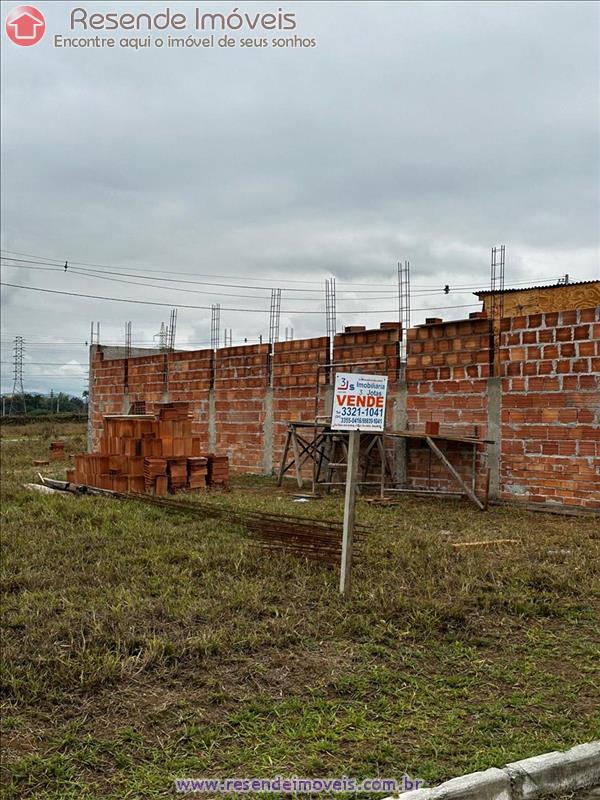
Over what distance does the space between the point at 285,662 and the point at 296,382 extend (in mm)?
9164

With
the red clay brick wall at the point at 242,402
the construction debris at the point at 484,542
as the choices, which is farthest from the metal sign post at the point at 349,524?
the red clay brick wall at the point at 242,402

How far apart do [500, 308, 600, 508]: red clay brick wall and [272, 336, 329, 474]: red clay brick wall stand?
3.84 meters

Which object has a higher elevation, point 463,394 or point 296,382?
point 296,382

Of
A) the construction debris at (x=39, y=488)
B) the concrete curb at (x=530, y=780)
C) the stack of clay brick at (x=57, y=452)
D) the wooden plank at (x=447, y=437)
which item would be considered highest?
the wooden plank at (x=447, y=437)

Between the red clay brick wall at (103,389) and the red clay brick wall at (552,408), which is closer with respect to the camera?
the red clay brick wall at (552,408)

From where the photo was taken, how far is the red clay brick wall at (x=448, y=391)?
34.2 feet

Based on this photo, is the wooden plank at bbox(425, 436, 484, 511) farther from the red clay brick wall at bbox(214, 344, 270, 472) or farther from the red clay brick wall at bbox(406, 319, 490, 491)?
the red clay brick wall at bbox(214, 344, 270, 472)

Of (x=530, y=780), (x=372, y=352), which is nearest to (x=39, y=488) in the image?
(x=372, y=352)

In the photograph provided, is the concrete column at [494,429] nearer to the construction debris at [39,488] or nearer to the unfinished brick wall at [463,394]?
the unfinished brick wall at [463,394]

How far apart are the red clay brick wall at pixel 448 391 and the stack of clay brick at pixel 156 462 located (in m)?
3.38

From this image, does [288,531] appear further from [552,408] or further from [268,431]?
[268,431]

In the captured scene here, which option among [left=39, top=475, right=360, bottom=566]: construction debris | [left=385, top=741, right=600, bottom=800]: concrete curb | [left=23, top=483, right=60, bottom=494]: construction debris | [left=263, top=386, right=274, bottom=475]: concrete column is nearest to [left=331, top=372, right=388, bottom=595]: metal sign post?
[left=39, top=475, right=360, bottom=566]: construction debris

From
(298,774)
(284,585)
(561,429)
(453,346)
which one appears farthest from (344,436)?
(298,774)

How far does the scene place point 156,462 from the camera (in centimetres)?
1132
